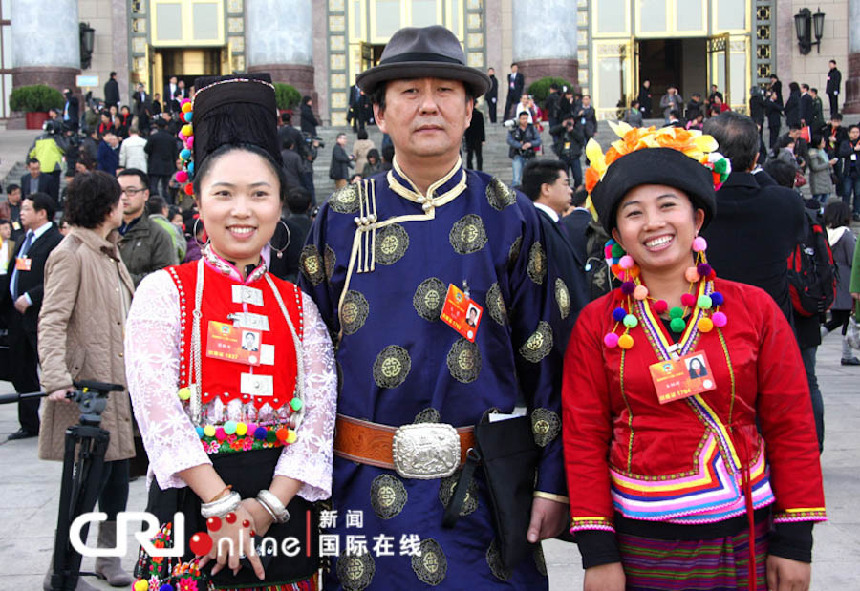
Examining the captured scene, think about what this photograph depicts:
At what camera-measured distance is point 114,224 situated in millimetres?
5449

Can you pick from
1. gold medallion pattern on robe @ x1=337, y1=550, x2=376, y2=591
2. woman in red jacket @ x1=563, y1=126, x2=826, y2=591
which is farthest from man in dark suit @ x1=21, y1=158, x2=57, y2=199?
woman in red jacket @ x1=563, y1=126, x2=826, y2=591

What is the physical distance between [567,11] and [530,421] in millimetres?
21704

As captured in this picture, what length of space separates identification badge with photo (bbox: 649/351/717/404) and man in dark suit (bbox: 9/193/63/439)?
6004mm

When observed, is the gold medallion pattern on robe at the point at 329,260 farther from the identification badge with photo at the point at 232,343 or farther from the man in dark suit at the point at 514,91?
the man in dark suit at the point at 514,91

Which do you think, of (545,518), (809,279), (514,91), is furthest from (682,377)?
(514,91)

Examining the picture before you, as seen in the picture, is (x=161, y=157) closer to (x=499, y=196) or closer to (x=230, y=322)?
(x=499, y=196)

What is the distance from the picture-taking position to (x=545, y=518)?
2.99 m

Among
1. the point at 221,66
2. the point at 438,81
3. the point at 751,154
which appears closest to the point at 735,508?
the point at 438,81

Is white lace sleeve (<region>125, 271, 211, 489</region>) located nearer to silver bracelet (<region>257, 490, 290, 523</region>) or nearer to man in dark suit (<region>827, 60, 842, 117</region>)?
silver bracelet (<region>257, 490, 290, 523</region>)

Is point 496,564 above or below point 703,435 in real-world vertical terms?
below

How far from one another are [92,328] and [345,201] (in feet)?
8.20

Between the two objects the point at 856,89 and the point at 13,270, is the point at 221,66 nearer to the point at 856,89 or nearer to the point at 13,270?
the point at 856,89

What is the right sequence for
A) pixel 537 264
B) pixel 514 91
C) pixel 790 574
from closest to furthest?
pixel 790 574 < pixel 537 264 < pixel 514 91

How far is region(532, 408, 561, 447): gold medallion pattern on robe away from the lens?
3049 mm
